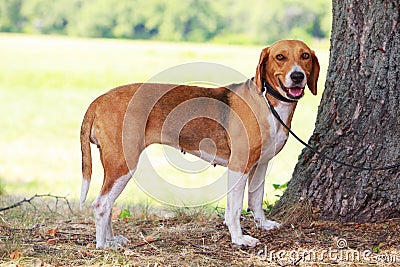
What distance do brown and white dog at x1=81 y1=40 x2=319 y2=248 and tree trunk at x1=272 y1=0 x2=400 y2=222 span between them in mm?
415

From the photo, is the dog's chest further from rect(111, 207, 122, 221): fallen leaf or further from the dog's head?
rect(111, 207, 122, 221): fallen leaf

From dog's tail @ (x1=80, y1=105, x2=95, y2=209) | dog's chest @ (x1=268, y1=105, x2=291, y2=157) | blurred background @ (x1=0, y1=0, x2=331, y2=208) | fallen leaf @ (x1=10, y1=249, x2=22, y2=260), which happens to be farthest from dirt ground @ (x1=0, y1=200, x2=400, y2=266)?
blurred background @ (x1=0, y1=0, x2=331, y2=208)

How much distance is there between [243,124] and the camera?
18.4ft

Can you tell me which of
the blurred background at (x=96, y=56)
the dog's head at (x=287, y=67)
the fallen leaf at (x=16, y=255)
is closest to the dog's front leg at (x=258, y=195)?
the dog's head at (x=287, y=67)

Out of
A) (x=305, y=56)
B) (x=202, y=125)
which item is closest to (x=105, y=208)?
(x=202, y=125)

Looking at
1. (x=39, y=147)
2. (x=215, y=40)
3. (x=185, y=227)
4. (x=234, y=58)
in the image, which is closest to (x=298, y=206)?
(x=185, y=227)

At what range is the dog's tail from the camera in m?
5.63

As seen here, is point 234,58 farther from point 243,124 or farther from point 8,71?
point 243,124

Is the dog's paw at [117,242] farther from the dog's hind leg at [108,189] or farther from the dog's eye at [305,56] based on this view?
the dog's eye at [305,56]

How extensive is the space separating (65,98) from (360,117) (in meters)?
19.0

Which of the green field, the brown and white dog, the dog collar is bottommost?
the green field

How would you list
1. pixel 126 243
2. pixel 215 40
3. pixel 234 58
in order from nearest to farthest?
pixel 126 243 < pixel 234 58 < pixel 215 40

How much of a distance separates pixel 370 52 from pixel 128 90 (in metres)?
1.94

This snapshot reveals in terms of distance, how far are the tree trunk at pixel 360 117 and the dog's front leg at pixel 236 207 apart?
651 mm
